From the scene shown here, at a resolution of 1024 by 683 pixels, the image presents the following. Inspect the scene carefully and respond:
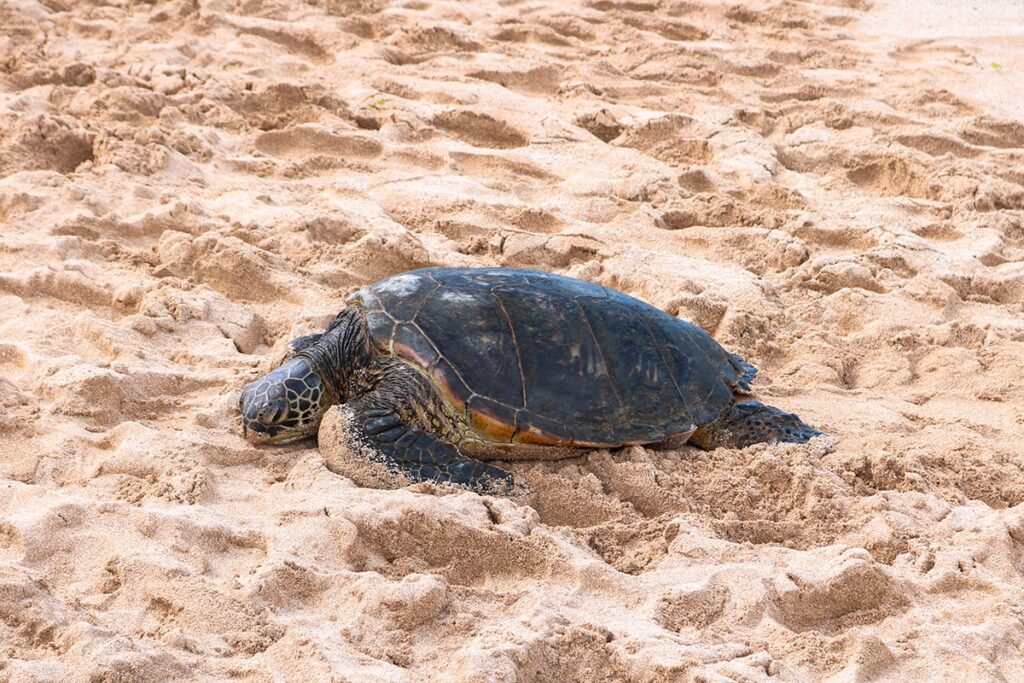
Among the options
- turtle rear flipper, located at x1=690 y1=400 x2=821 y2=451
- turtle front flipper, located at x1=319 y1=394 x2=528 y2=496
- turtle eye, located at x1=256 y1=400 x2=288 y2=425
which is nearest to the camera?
turtle front flipper, located at x1=319 y1=394 x2=528 y2=496

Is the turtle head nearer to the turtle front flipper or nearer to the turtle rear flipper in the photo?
the turtle front flipper

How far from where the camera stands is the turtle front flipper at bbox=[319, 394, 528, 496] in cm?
290

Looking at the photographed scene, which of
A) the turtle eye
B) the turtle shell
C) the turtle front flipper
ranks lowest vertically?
the turtle front flipper

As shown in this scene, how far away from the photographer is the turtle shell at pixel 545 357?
3.09 m

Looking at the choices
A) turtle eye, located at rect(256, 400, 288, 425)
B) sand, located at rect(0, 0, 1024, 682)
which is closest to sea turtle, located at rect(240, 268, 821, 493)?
turtle eye, located at rect(256, 400, 288, 425)

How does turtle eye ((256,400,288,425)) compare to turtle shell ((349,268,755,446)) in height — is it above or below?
below

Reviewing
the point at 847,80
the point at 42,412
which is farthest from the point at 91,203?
the point at 847,80

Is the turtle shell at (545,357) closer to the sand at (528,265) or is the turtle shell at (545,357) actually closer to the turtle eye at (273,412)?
the sand at (528,265)

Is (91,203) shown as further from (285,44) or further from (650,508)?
(650,508)

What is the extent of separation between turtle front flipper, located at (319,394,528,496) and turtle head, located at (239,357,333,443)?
9cm

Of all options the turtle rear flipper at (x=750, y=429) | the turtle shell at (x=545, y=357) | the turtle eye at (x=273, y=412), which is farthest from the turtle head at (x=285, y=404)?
the turtle rear flipper at (x=750, y=429)

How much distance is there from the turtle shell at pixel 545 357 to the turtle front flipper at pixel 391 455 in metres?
0.16

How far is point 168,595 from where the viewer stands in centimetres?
226

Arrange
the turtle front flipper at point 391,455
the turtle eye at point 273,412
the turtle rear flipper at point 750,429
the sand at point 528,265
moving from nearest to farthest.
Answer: the sand at point 528,265 < the turtle front flipper at point 391,455 < the turtle eye at point 273,412 < the turtle rear flipper at point 750,429
